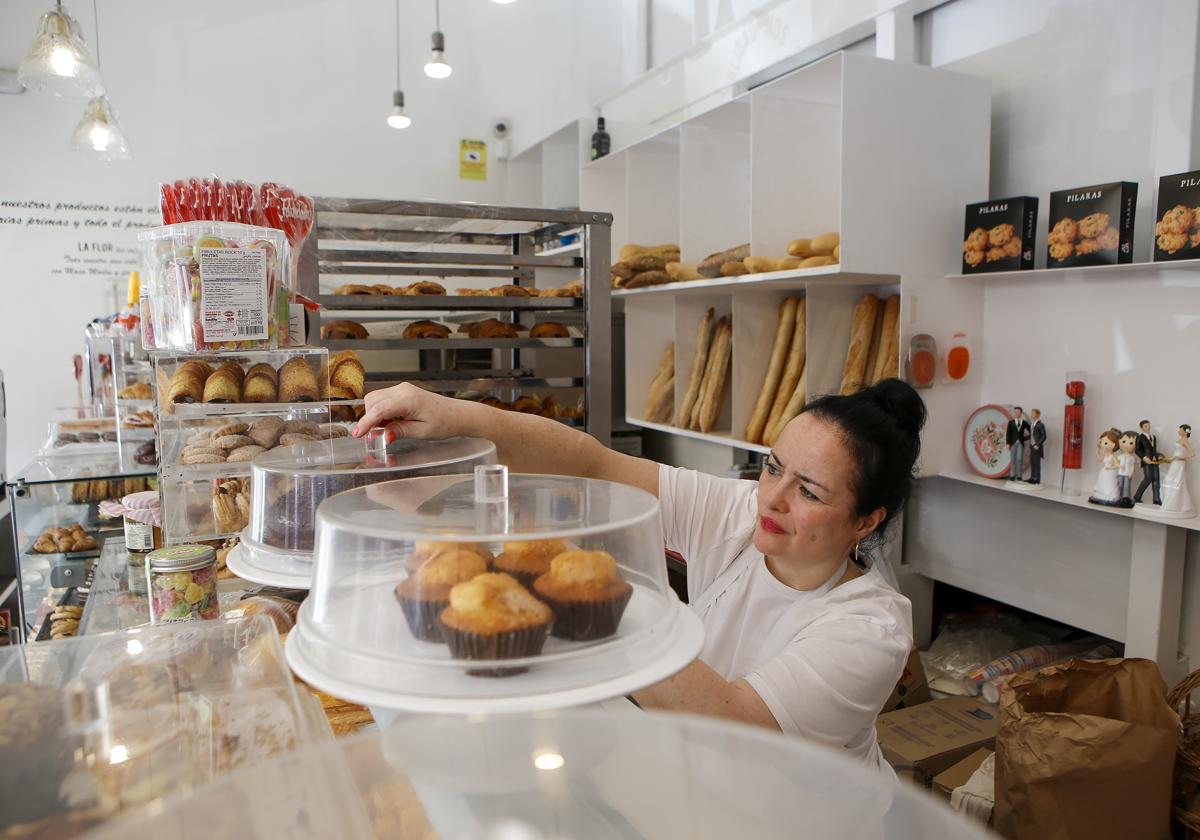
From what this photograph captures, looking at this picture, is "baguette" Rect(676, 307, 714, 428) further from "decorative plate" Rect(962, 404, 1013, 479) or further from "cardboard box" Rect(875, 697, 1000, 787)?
"cardboard box" Rect(875, 697, 1000, 787)

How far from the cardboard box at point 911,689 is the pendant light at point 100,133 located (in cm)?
402

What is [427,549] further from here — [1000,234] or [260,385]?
[1000,234]

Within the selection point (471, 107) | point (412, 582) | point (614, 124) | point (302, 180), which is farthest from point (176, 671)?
point (471, 107)

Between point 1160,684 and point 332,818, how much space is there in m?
1.95

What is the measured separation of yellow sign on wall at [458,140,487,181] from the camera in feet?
17.4

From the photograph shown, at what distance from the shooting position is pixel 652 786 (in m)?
0.56

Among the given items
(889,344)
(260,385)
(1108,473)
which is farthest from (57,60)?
(1108,473)

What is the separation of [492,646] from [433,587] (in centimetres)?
8

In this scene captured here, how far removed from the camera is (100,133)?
382 cm

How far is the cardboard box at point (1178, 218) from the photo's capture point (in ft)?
6.06

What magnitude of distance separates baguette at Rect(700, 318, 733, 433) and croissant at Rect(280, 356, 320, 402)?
6.58 feet

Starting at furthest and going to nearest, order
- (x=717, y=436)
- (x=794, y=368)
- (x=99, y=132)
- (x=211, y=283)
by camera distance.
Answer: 1. (x=99, y=132)
2. (x=717, y=436)
3. (x=794, y=368)
4. (x=211, y=283)

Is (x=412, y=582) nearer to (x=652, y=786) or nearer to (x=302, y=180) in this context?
(x=652, y=786)

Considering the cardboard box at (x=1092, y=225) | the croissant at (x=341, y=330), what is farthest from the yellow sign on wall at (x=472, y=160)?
the cardboard box at (x=1092, y=225)
